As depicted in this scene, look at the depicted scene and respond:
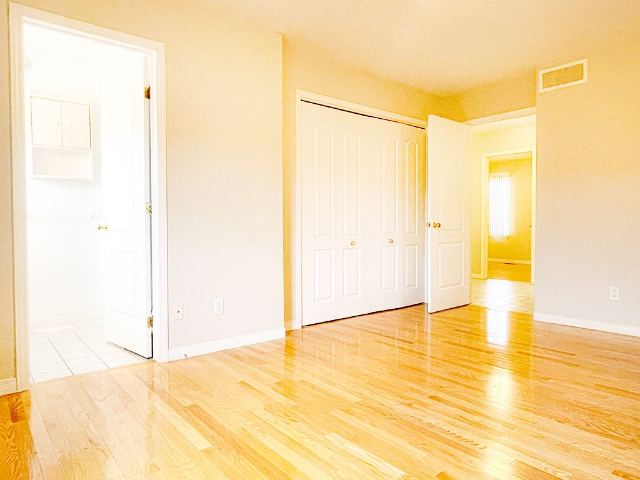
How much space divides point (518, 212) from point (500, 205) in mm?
520

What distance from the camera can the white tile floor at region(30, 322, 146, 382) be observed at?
2832 millimetres

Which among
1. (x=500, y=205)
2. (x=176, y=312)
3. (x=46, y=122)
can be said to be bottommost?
(x=176, y=312)

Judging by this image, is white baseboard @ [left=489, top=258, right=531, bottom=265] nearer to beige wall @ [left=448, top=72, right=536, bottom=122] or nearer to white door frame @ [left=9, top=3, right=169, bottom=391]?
beige wall @ [left=448, top=72, right=536, bottom=122]

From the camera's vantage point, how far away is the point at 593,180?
154 inches

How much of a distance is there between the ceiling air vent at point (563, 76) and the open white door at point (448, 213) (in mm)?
965

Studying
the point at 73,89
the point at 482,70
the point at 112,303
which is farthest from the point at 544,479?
the point at 73,89

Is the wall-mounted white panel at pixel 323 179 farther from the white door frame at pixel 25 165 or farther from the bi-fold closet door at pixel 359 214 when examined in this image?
the white door frame at pixel 25 165

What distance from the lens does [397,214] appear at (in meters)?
4.80

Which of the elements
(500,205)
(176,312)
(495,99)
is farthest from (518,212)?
(176,312)

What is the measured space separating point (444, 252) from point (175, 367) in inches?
125

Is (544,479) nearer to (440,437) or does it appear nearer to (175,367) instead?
(440,437)

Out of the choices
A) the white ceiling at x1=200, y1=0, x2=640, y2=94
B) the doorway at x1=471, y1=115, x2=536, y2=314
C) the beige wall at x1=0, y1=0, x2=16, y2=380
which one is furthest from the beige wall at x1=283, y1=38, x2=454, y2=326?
the beige wall at x1=0, y1=0, x2=16, y2=380

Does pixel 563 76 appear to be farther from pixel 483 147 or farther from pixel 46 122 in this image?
pixel 46 122

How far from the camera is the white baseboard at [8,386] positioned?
7.77 feet
